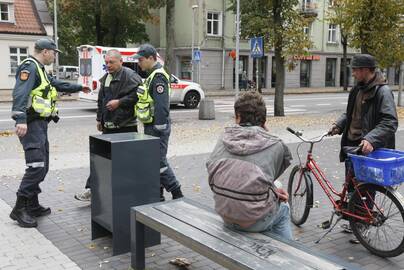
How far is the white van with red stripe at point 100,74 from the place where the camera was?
19719 millimetres

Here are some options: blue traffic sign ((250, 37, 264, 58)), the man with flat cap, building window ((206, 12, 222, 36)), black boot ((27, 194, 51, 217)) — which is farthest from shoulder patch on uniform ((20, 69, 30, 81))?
building window ((206, 12, 222, 36))

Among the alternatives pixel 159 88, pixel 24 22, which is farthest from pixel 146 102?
pixel 24 22

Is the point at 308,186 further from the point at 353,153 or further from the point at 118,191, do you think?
the point at 118,191

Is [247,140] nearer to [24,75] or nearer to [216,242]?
[216,242]

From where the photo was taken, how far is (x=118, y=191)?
4.40m

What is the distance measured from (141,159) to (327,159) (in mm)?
5670

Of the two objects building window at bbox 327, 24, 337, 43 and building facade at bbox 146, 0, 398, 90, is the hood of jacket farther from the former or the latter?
building window at bbox 327, 24, 337, 43

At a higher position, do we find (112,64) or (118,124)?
(112,64)

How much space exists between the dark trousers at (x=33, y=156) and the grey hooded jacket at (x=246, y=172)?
256 cm

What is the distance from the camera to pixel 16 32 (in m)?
33.8

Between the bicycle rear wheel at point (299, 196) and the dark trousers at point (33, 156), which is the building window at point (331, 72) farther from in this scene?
the dark trousers at point (33, 156)

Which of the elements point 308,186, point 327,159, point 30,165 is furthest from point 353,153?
point 327,159

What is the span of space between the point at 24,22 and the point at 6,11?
Result: 55.7 inches

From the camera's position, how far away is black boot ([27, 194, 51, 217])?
5517 mm
